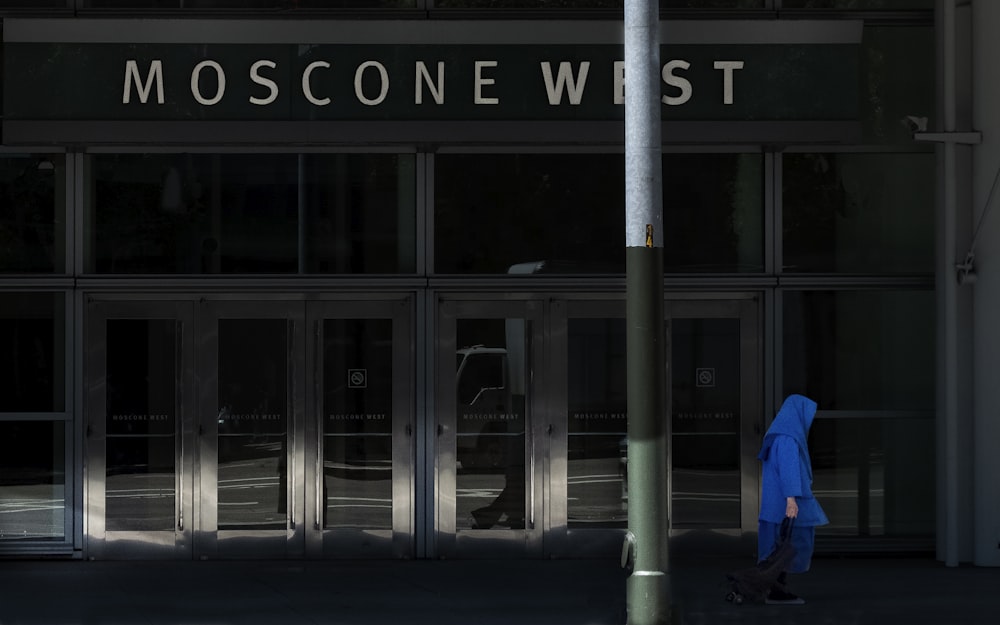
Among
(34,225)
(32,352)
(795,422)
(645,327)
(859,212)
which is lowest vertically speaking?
(795,422)

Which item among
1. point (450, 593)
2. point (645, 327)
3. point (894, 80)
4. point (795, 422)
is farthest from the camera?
point (894, 80)

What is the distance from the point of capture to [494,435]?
1242cm

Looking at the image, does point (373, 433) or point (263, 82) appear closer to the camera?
point (263, 82)

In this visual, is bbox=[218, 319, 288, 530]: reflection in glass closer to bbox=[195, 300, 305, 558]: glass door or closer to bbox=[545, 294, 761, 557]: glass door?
bbox=[195, 300, 305, 558]: glass door

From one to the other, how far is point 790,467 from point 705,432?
2565 mm

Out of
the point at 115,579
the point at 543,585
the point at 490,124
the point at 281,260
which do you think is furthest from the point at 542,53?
the point at 115,579

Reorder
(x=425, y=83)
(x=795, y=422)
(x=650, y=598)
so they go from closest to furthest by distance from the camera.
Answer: (x=650, y=598) < (x=795, y=422) < (x=425, y=83)

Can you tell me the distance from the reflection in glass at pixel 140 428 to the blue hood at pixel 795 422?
528cm

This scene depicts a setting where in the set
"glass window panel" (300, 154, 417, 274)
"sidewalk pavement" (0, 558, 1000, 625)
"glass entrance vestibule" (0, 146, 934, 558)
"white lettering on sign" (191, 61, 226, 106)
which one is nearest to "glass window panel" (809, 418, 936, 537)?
"glass entrance vestibule" (0, 146, 934, 558)

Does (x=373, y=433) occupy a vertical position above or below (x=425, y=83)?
below

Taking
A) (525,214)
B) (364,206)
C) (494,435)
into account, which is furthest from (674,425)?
(364,206)

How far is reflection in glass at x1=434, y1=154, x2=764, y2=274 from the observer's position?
12430 millimetres

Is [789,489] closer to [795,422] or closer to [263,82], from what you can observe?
[795,422]

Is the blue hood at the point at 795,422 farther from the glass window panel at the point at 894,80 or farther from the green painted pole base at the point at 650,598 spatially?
the glass window panel at the point at 894,80
